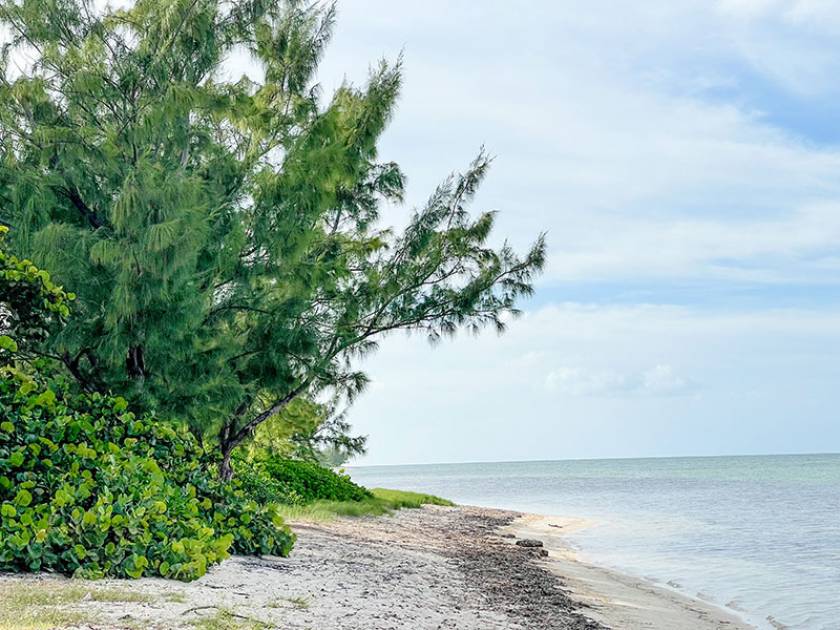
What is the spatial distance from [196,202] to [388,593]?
4711 millimetres

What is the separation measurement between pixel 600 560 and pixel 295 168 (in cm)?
1284

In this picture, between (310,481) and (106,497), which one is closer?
(106,497)

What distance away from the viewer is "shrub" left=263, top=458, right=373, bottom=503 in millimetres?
20484

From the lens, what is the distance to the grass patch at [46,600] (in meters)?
4.93

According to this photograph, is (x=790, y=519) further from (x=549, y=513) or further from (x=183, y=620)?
(x=183, y=620)

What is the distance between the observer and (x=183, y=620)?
5367 mm

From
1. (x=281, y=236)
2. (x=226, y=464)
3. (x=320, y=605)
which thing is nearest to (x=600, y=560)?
(x=226, y=464)

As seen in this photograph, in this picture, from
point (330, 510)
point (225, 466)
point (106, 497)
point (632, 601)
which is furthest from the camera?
point (330, 510)

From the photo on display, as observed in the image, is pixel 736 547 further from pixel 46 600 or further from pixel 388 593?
pixel 46 600

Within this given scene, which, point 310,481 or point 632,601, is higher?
point 310,481

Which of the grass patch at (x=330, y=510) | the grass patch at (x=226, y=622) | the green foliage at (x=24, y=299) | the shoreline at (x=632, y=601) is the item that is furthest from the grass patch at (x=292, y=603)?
the grass patch at (x=330, y=510)

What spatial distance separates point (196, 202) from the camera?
30.5ft

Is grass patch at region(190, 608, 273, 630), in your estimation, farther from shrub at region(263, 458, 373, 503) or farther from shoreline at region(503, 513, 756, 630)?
shrub at region(263, 458, 373, 503)

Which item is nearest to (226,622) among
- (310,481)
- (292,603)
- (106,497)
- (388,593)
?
(292,603)
